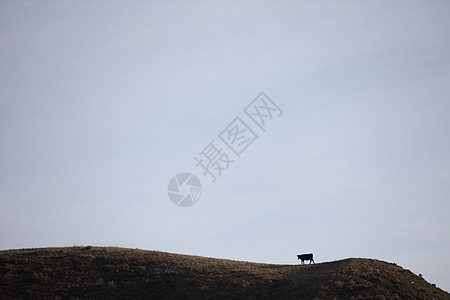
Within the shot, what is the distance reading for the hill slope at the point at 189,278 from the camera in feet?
120

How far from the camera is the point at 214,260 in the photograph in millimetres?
49781

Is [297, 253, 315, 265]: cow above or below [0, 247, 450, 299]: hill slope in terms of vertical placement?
above

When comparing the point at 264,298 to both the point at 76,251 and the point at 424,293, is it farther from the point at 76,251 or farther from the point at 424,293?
the point at 76,251

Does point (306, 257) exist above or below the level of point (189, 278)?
above

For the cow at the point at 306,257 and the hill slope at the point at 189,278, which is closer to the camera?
the hill slope at the point at 189,278

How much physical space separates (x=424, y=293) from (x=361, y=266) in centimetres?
601

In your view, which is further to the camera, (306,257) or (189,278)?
(306,257)

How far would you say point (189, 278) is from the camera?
41.0 metres

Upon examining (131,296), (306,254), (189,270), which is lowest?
(131,296)

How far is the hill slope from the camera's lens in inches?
1446

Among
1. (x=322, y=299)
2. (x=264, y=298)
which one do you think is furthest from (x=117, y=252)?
(x=322, y=299)

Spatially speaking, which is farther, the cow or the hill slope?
the cow

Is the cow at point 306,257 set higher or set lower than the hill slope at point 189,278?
higher

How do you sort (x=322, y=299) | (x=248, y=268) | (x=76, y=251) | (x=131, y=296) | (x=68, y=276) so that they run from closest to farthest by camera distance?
(x=322, y=299), (x=131, y=296), (x=68, y=276), (x=248, y=268), (x=76, y=251)
